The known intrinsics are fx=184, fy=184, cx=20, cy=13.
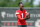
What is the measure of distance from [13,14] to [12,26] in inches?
30.3

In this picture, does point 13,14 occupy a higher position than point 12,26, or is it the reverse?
point 13,14

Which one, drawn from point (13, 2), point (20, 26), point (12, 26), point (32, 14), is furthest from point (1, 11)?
point (13, 2)

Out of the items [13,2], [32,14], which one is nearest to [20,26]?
[32,14]

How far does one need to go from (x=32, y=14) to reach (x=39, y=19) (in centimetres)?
56

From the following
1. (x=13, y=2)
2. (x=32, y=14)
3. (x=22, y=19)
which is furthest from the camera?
(x=13, y=2)

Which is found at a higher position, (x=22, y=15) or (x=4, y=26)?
(x=22, y=15)

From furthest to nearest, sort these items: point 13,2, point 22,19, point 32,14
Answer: point 13,2 → point 32,14 → point 22,19

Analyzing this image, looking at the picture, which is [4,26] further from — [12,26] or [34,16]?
[34,16]

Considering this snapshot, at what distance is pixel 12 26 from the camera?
461 inches

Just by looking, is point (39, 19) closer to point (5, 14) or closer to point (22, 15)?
point (5, 14)

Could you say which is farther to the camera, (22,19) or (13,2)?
(13,2)

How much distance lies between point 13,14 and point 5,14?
1.69ft

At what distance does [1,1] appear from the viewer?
69.6 meters

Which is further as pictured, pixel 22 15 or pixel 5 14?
pixel 5 14
